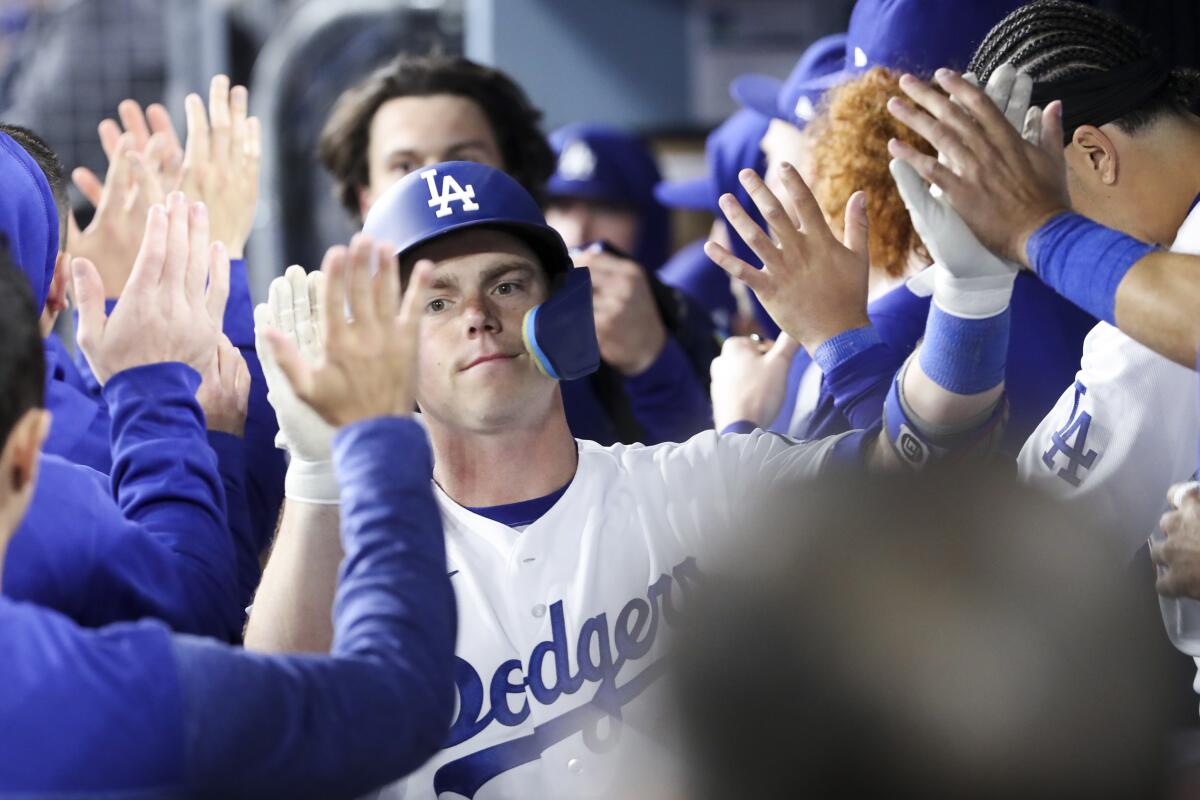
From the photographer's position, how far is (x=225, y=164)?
7.08 ft

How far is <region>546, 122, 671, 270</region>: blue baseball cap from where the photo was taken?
3.59 meters

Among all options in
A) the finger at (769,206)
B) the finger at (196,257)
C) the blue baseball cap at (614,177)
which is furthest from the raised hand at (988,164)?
the blue baseball cap at (614,177)

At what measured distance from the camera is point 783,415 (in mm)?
2121

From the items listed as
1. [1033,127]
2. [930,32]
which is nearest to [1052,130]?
[1033,127]

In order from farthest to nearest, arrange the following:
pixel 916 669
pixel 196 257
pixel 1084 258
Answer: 1. pixel 196 257
2. pixel 1084 258
3. pixel 916 669

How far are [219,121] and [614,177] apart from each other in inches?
62.1

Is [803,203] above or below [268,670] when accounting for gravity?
above

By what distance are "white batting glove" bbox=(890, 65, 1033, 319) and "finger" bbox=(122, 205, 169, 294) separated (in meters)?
0.76

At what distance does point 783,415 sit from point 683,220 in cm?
311

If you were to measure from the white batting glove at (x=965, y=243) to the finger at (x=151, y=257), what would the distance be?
760mm

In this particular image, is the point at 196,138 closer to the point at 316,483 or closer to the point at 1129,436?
the point at 316,483

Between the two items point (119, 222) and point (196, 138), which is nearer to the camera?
point (119, 222)

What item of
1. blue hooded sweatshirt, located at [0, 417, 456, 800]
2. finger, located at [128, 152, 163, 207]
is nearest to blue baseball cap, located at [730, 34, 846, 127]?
finger, located at [128, 152, 163, 207]

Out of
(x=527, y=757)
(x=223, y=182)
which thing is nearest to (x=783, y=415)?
(x=527, y=757)
